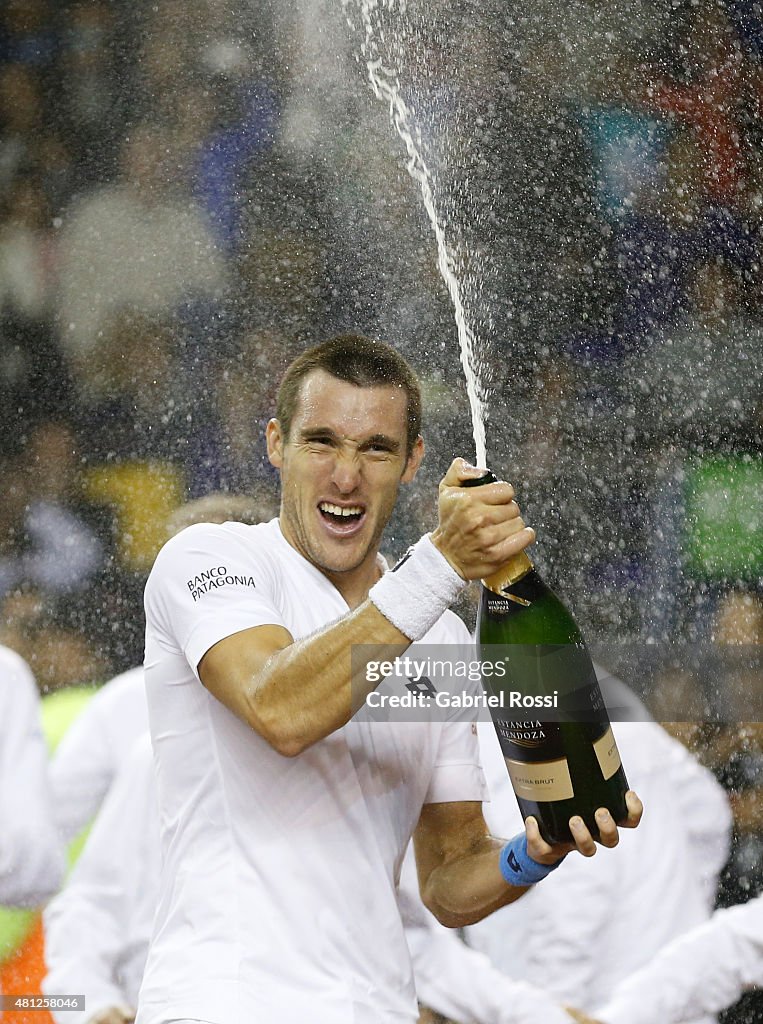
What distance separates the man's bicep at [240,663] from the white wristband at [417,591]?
0.32ft

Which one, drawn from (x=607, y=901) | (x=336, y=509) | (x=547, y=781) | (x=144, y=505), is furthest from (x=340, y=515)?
(x=607, y=901)

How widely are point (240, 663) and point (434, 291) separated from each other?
754 mm

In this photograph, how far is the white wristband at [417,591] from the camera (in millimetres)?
823

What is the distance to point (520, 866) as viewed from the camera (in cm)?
98

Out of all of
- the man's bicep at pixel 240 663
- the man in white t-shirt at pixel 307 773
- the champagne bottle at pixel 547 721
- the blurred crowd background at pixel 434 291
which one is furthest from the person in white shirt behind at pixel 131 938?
the man's bicep at pixel 240 663

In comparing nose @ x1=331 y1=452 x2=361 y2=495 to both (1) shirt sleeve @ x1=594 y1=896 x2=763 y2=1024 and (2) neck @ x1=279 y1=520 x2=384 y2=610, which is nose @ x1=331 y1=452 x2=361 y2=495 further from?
(1) shirt sleeve @ x1=594 y1=896 x2=763 y2=1024

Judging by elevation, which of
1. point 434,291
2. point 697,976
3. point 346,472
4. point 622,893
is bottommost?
point 697,976

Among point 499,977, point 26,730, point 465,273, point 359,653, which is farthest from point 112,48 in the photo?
point 499,977

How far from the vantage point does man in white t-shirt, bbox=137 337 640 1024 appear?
835 millimetres

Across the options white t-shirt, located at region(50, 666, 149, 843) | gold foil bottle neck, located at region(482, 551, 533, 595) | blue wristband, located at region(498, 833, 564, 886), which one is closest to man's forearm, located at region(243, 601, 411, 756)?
gold foil bottle neck, located at region(482, 551, 533, 595)

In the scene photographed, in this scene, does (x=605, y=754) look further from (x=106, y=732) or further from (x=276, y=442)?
(x=106, y=732)

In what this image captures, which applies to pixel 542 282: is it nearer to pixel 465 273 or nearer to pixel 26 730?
pixel 465 273

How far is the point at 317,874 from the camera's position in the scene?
3.16ft

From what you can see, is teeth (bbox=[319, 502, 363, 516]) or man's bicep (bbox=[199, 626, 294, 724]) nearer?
man's bicep (bbox=[199, 626, 294, 724])
